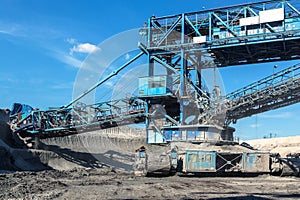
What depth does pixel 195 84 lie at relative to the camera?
33.4 m

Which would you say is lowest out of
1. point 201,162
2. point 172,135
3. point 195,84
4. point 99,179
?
point 99,179

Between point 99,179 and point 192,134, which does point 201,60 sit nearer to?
point 192,134

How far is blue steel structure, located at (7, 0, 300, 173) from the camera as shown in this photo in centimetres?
2850

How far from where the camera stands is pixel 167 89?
97.2 feet

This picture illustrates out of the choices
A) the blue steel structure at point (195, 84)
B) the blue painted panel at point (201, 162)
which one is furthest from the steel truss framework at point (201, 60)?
the blue painted panel at point (201, 162)

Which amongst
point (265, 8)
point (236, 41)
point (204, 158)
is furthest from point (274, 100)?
point (204, 158)

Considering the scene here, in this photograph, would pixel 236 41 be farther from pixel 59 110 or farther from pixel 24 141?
pixel 24 141

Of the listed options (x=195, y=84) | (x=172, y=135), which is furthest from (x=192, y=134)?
(x=195, y=84)

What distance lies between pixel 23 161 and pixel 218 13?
20897 millimetres

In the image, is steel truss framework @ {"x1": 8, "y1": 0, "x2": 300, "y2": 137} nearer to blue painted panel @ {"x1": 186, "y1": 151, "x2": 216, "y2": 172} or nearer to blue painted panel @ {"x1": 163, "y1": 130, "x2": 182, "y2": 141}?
blue painted panel @ {"x1": 163, "y1": 130, "x2": 182, "y2": 141}

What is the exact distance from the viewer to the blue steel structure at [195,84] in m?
28.5

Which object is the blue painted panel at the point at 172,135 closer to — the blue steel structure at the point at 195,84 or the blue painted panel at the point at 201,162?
the blue steel structure at the point at 195,84

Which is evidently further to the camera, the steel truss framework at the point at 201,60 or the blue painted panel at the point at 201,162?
the steel truss framework at the point at 201,60

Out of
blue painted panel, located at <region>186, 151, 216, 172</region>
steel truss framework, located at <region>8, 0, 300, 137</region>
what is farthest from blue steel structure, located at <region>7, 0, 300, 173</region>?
blue painted panel, located at <region>186, 151, 216, 172</region>
